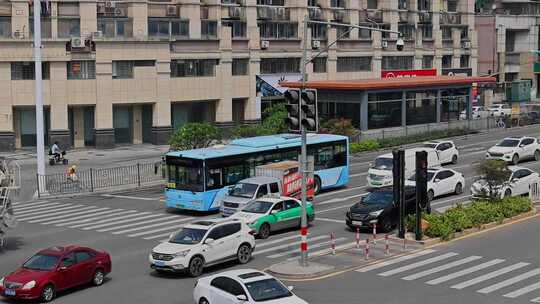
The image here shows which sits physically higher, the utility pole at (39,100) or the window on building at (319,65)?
the window on building at (319,65)

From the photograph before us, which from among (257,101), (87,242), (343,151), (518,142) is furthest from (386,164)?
(257,101)

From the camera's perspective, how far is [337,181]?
4953cm

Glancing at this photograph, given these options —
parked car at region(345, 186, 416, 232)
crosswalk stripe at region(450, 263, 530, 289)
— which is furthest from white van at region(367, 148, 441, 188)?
Answer: crosswalk stripe at region(450, 263, 530, 289)

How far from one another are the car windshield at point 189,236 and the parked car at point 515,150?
31182 mm

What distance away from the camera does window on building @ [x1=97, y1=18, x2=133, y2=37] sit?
74438 millimetres

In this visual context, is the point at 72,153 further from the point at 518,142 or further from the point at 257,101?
the point at 518,142

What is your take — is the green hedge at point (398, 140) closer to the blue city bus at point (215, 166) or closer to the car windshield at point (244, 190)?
the blue city bus at point (215, 166)

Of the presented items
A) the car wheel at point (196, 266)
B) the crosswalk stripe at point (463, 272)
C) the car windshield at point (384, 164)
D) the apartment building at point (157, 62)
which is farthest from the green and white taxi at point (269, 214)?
the apartment building at point (157, 62)

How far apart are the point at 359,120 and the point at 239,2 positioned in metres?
20.4

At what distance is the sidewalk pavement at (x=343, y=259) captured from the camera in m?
29.5

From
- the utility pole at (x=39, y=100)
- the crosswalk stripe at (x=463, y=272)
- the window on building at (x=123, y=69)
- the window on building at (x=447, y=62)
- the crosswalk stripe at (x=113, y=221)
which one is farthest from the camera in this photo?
the window on building at (x=447, y=62)

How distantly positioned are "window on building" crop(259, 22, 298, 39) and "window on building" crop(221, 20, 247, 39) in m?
2.55

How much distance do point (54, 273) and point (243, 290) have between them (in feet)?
23.1

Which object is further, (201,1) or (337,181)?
(201,1)
